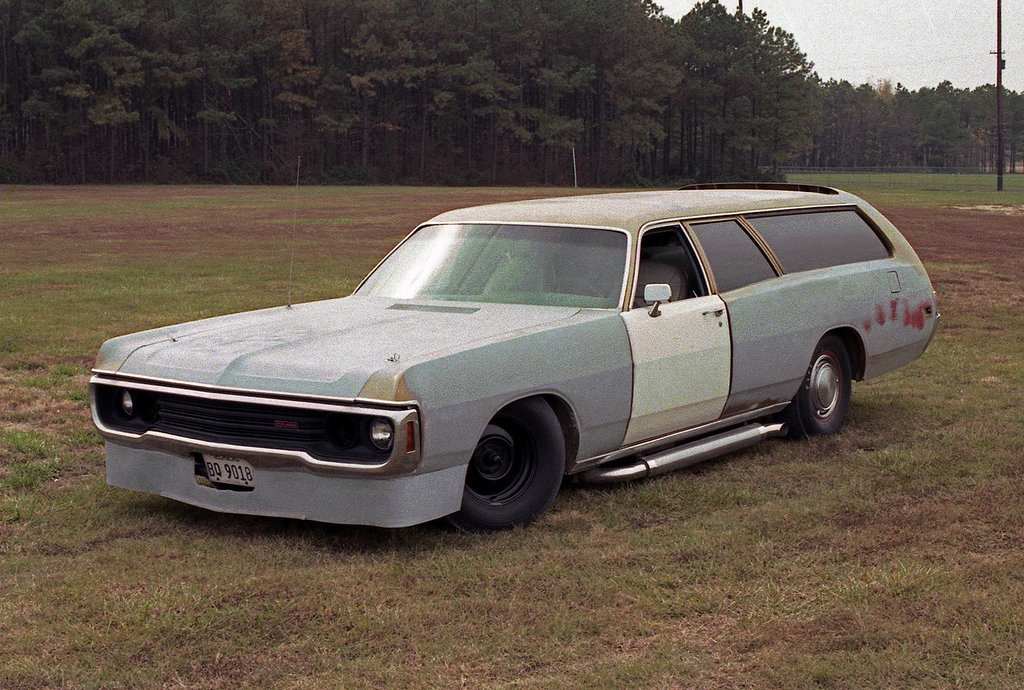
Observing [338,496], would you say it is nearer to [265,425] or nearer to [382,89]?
[265,425]

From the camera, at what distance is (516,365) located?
560cm

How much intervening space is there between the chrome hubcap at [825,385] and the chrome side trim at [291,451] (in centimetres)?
346

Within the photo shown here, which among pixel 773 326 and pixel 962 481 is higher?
pixel 773 326

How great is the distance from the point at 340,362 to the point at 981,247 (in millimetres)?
22680

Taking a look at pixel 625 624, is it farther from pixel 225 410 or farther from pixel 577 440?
pixel 225 410

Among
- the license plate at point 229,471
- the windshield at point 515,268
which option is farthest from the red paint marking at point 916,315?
the license plate at point 229,471

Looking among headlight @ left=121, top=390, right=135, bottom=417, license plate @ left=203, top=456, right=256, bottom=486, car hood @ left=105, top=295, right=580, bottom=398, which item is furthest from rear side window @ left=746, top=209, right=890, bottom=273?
headlight @ left=121, top=390, right=135, bottom=417

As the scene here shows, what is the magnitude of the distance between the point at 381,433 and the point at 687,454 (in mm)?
2158

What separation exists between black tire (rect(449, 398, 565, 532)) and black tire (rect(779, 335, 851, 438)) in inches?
92.1

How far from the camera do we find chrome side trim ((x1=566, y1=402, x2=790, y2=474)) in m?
6.21

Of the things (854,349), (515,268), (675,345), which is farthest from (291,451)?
(854,349)

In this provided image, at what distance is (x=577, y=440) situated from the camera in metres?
6.01

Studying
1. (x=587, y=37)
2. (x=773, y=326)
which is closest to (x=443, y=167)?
(x=587, y=37)

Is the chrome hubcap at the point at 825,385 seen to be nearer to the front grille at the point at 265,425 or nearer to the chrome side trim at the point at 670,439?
the chrome side trim at the point at 670,439
